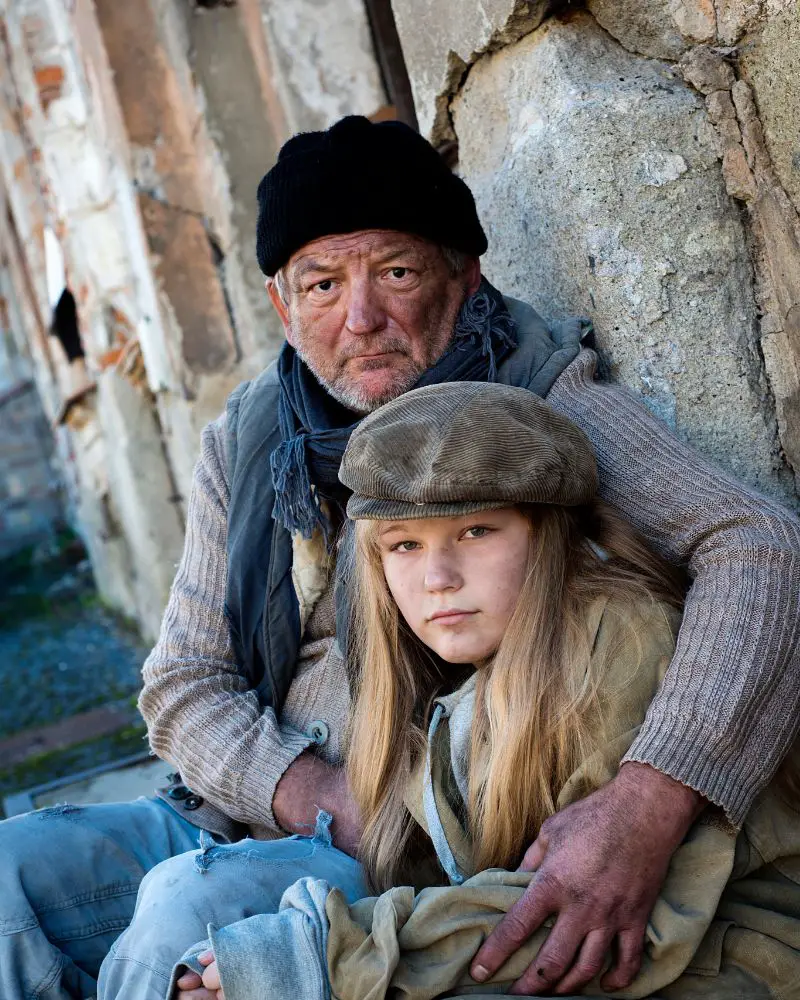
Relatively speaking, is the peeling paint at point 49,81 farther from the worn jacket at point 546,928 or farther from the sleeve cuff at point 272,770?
the worn jacket at point 546,928

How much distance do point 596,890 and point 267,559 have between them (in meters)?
1.01

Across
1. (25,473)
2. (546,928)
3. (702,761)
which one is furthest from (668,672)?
(25,473)

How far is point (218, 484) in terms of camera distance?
7.75 ft

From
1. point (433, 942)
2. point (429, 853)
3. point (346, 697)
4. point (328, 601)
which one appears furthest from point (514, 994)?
point (328, 601)

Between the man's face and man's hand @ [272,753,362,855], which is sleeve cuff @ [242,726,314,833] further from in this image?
the man's face

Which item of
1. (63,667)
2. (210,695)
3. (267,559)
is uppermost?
(267,559)

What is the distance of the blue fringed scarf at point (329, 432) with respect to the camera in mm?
2113

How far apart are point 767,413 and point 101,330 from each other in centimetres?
413

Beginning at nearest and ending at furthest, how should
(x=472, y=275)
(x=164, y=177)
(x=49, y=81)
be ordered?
(x=472, y=275), (x=164, y=177), (x=49, y=81)

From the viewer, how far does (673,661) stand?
161 cm

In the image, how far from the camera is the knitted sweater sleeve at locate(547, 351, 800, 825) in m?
1.54

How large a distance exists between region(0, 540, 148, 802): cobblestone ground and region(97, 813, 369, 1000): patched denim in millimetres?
2590

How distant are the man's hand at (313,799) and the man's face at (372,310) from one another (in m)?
0.73

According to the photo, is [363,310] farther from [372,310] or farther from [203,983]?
[203,983]
